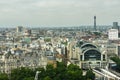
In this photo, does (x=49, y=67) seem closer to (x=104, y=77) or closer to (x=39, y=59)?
(x=104, y=77)

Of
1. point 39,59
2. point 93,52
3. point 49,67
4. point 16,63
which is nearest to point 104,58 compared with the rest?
point 93,52

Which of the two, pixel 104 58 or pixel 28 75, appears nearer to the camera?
pixel 28 75

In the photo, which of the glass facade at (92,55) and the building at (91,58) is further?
the glass facade at (92,55)

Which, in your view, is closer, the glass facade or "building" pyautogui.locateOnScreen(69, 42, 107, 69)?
"building" pyautogui.locateOnScreen(69, 42, 107, 69)

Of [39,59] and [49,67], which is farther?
[39,59]

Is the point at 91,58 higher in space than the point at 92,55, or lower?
lower

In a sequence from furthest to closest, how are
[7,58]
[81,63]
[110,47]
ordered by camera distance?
[110,47], [81,63], [7,58]

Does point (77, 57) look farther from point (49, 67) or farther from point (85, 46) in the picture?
point (49, 67)

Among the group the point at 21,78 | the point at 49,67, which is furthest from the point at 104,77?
the point at 21,78

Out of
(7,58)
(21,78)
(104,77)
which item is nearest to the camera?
(21,78)
